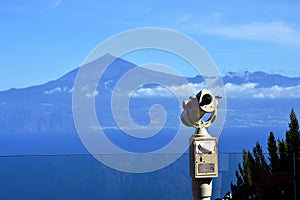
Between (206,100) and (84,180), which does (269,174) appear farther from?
(84,180)

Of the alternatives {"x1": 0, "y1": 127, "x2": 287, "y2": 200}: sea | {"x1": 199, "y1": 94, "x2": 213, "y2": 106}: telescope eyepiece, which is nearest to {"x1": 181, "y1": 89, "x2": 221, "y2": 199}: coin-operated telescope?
{"x1": 199, "y1": 94, "x2": 213, "y2": 106}: telescope eyepiece

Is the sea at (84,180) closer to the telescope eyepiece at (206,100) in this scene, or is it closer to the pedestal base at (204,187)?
the pedestal base at (204,187)

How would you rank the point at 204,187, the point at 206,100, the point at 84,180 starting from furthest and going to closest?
the point at 84,180, the point at 204,187, the point at 206,100

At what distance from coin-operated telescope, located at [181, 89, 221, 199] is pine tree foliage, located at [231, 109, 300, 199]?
1.11 m

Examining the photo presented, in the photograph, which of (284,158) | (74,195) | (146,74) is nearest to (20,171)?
Result: (74,195)

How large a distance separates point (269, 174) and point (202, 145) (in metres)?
1.66

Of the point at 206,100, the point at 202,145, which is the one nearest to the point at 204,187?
the point at 202,145

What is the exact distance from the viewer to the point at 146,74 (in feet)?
23.0

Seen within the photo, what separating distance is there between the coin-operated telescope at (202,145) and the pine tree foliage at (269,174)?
1.11 metres

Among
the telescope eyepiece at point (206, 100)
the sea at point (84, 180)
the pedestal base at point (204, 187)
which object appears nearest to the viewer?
the telescope eyepiece at point (206, 100)

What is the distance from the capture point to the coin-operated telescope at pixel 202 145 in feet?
18.1

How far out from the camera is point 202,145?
18.2 ft

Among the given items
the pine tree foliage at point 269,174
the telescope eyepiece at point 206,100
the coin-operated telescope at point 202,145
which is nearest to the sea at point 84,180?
the pine tree foliage at point 269,174

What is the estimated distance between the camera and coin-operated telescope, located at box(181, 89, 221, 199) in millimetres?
5512
